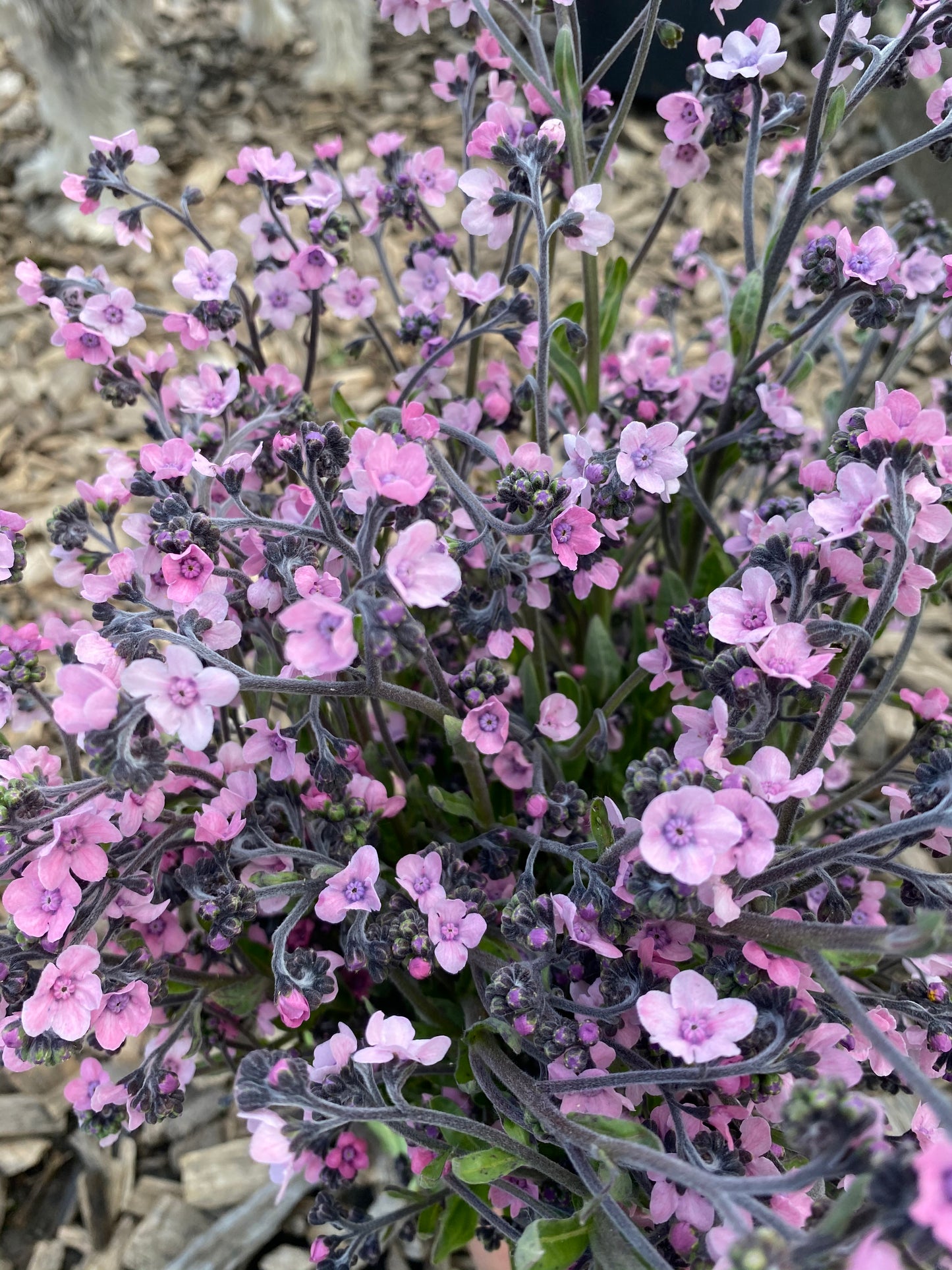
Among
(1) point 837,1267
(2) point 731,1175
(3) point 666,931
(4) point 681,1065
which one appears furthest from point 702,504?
(1) point 837,1267

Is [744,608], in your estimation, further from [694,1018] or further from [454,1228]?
[454,1228]

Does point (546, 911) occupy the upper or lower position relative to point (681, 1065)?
upper

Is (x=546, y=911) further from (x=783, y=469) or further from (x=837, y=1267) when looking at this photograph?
(x=783, y=469)

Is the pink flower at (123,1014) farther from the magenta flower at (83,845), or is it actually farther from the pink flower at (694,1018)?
the pink flower at (694,1018)

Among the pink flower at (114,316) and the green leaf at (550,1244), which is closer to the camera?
the green leaf at (550,1244)

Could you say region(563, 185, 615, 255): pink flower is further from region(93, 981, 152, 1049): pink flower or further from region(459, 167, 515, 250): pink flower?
region(93, 981, 152, 1049): pink flower

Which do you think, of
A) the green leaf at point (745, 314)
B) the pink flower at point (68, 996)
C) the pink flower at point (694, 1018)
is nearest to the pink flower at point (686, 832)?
the pink flower at point (694, 1018)
